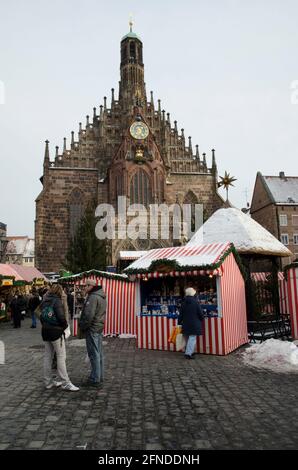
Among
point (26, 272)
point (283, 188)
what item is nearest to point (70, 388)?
point (26, 272)

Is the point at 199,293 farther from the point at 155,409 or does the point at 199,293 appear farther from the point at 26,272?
the point at 26,272

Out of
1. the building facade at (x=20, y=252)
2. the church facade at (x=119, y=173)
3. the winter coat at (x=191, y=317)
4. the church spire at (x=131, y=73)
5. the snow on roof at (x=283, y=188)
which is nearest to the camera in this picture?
the winter coat at (x=191, y=317)

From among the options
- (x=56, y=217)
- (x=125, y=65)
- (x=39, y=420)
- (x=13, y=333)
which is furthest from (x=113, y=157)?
(x=39, y=420)

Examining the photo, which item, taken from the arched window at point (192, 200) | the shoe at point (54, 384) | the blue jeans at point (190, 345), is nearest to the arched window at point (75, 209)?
the arched window at point (192, 200)

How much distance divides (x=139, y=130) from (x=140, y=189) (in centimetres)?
591

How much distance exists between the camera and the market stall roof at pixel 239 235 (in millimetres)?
13289

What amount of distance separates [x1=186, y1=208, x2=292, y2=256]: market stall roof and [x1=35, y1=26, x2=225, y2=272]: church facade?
16808 mm

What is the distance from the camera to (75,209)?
3425 centimetres

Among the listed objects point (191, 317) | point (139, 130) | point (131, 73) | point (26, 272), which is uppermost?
point (131, 73)

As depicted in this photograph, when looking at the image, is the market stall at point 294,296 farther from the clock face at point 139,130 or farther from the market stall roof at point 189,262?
the clock face at point 139,130

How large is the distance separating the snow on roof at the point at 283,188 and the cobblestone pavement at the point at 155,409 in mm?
35472

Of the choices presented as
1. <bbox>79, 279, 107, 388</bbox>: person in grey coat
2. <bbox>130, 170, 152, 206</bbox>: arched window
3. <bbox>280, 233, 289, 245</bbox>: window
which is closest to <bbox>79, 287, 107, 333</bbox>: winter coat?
<bbox>79, 279, 107, 388</bbox>: person in grey coat

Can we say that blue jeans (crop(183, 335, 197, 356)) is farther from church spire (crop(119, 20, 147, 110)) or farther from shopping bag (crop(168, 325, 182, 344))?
church spire (crop(119, 20, 147, 110))

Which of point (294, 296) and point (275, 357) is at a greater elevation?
point (294, 296)
